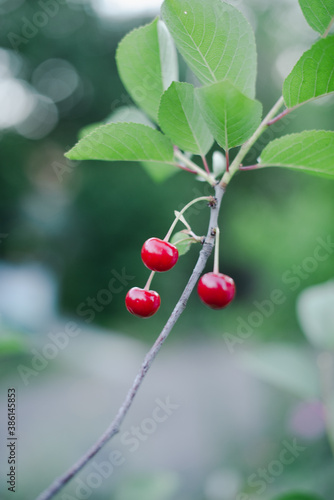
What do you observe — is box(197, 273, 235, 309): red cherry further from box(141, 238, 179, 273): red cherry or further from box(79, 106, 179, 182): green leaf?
box(79, 106, 179, 182): green leaf

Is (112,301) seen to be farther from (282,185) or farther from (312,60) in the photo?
(312,60)

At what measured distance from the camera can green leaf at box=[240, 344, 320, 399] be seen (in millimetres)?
1132

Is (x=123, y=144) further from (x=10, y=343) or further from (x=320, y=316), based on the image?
(x=320, y=316)

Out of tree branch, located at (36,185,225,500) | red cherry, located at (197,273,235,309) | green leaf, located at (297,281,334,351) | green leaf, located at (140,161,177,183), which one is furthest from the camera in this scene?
green leaf, located at (297,281,334,351)

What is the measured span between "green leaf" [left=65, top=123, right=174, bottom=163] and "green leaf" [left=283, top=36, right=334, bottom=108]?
0.22 m

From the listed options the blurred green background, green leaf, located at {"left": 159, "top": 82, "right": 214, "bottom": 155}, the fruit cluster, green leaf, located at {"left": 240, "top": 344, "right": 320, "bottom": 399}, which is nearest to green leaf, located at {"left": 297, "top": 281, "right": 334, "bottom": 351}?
green leaf, located at {"left": 240, "top": 344, "right": 320, "bottom": 399}

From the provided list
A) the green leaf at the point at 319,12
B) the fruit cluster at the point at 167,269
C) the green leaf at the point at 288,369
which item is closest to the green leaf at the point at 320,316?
the green leaf at the point at 288,369

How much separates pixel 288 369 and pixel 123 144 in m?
0.87

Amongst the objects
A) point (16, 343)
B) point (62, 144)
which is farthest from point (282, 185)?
point (16, 343)

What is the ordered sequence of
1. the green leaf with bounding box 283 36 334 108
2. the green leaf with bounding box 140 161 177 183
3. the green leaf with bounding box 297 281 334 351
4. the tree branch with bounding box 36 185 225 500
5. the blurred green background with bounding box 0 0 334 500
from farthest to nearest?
the blurred green background with bounding box 0 0 334 500 → the green leaf with bounding box 297 281 334 351 → the green leaf with bounding box 140 161 177 183 → the green leaf with bounding box 283 36 334 108 → the tree branch with bounding box 36 185 225 500

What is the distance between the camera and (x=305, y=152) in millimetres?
618

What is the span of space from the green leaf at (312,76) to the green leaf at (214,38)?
76mm

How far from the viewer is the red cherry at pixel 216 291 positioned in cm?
66

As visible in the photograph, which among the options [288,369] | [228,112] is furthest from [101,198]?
[228,112]
